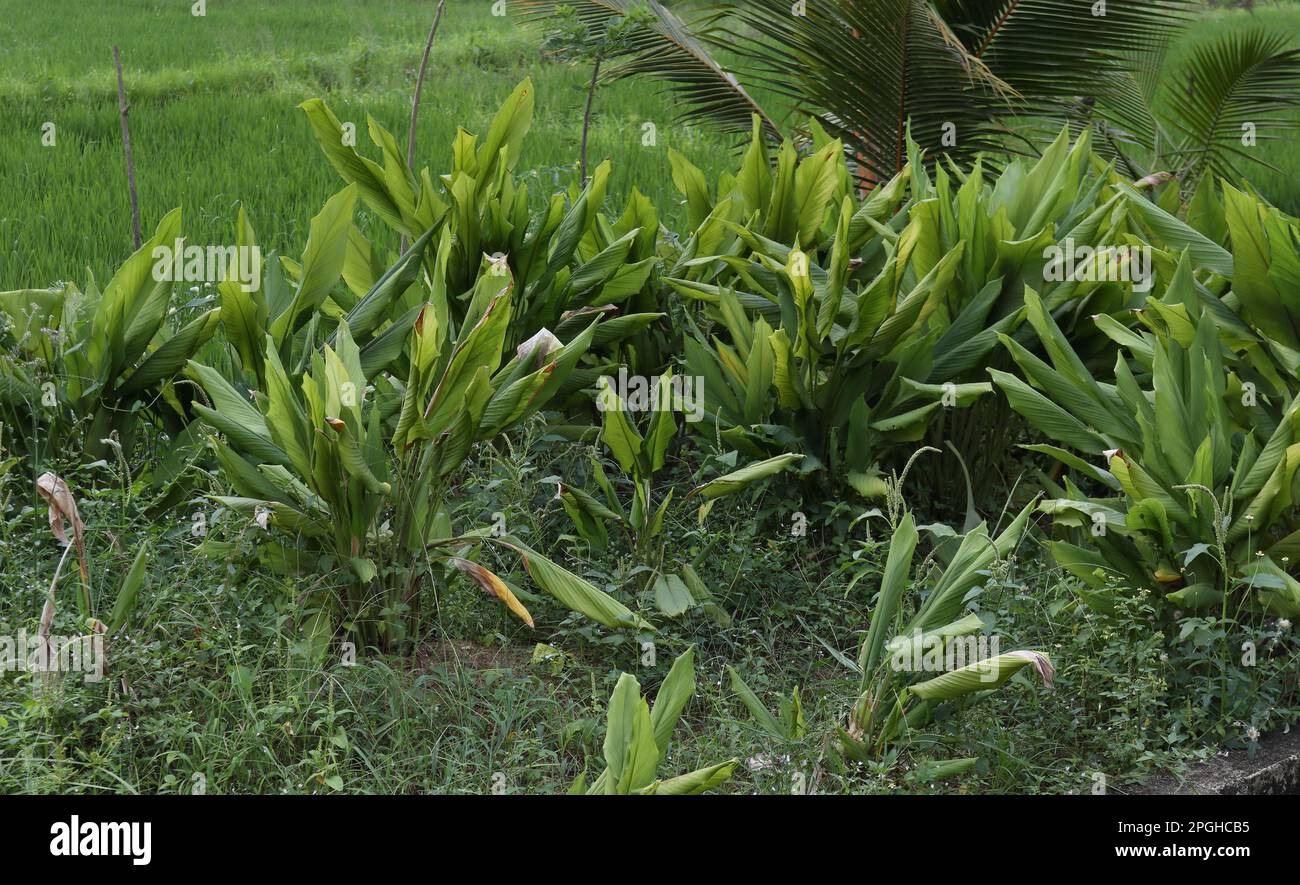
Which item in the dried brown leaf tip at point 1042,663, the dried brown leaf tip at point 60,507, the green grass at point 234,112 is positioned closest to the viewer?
the dried brown leaf tip at point 1042,663

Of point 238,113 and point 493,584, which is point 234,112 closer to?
point 238,113

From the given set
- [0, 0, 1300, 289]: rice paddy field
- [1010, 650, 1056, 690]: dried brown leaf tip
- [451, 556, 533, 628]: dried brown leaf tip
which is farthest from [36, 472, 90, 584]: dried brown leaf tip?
[0, 0, 1300, 289]: rice paddy field

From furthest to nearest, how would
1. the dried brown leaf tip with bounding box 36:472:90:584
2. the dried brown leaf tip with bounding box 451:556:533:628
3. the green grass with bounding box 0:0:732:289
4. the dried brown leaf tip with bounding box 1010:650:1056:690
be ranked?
the green grass with bounding box 0:0:732:289 → the dried brown leaf tip with bounding box 451:556:533:628 → the dried brown leaf tip with bounding box 36:472:90:584 → the dried brown leaf tip with bounding box 1010:650:1056:690

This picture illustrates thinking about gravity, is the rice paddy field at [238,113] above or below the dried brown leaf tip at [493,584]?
above

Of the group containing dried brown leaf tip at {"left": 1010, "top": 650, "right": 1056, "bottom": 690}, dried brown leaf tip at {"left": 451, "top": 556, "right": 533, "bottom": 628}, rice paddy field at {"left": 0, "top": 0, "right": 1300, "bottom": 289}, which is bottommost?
dried brown leaf tip at {"left": 1010, "top": 650, "right": 1056, "bottom": 690}

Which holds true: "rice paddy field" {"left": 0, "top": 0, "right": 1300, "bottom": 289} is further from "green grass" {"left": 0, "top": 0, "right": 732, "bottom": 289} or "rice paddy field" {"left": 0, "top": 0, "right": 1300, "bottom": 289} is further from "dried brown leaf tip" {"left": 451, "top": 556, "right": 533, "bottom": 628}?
"dried brown leaf tip" {"left": 451, "top": 556, "right": 533, "bottom": 628}

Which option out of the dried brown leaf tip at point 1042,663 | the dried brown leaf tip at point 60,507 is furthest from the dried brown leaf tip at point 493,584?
the dried brown leaf tip at point 1042,663

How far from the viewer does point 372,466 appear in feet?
9.00

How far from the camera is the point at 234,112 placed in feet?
26.5

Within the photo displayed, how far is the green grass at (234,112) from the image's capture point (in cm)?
568

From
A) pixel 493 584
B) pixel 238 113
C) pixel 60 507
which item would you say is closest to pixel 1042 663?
pixel 493 584

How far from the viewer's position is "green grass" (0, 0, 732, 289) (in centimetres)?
568

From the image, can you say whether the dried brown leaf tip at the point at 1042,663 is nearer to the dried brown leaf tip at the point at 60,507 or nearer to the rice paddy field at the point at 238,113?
the dried brown leaf tip at the point at 60,507

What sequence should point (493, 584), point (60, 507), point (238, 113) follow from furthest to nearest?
1. point (238, 113)
2. point (493, 584)
3. point (60, 507)
